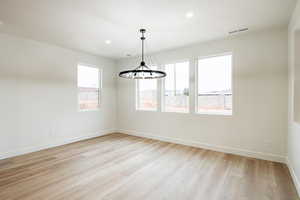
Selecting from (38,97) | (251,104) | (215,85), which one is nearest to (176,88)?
(215,85)

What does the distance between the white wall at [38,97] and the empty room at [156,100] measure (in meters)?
0.02

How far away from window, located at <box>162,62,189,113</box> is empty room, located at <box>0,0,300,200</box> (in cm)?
3

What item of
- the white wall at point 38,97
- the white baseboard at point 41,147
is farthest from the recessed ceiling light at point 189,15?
the white baseboard at point 41,147

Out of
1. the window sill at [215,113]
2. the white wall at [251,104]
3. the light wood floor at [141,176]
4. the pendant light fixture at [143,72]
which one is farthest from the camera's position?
the window sill at [215,113]

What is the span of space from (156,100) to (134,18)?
2709 mm

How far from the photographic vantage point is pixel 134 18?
2760mm

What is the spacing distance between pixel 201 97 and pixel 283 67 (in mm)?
1792

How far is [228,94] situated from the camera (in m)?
3.80

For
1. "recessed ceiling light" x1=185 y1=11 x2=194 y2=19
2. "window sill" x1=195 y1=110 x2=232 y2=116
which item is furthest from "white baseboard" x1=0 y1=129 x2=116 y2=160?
A: "recessed ceiling light" x1=185 y1=11 x2=194 y2=19

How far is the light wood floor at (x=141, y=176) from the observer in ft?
6.97

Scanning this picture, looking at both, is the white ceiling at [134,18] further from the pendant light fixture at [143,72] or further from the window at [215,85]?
the window at [215,85]

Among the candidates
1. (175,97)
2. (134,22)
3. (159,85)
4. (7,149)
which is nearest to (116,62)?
(159,85)

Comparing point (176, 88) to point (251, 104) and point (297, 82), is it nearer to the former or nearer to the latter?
point (251, 104)

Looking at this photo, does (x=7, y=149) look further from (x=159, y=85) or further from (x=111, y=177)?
(x=159, y=85)
